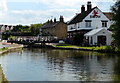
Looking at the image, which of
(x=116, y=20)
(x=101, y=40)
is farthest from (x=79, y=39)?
(x=116, y=20)

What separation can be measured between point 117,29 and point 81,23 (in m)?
40.1

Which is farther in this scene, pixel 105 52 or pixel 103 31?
pixel 103 31

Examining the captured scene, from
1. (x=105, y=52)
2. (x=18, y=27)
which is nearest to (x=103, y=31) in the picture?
(x=105, y=52)

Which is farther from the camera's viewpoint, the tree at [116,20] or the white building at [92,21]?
the white building at [92,21]

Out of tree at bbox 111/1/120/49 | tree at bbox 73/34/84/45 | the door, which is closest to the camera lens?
tree at bbox 111/1/120/49

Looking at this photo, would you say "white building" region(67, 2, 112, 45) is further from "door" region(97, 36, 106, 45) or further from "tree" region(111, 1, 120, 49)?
"tree" region(111, 1, 120, 49)

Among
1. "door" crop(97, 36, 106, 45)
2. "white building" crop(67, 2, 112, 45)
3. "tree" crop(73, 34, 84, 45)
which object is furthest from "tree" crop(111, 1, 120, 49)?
"white building" crop(67, 2, 112, 45)

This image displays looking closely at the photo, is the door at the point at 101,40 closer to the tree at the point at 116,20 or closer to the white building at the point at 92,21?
the white building at the point at 92,21

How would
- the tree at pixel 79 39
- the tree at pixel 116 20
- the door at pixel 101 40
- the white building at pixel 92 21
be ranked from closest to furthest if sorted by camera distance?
the tree at pixel 116 20, the door at pixel 101 40, the tree at pixel 79 39, the white building at pixel 92 21

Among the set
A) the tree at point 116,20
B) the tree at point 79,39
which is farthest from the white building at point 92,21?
the tree at point 116,20

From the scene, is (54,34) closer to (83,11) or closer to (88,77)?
(83,11)

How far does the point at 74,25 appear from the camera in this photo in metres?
83.4

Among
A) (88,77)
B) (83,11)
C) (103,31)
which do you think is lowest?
(88,77)

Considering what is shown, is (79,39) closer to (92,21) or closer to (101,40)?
(101,40)
